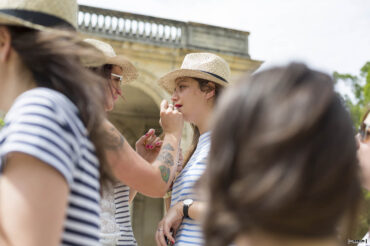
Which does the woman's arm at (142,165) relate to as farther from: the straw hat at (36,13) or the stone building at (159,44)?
the stone building at (159,44)

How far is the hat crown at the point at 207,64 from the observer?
3.15 metres

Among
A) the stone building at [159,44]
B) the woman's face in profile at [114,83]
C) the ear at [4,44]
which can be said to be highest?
the stone building at [159,44]

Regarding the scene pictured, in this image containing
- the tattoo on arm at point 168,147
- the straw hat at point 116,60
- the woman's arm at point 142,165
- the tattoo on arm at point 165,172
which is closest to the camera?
the woman's arm at point 142,165

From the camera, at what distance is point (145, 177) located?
2.00 metres

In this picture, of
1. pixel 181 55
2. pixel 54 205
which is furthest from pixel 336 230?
pixel 181 55

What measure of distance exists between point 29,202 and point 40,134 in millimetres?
174

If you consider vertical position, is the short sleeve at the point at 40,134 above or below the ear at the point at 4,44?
below

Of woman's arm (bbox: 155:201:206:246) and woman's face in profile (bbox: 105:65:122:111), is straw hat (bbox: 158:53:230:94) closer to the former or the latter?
woman's face in profile (bbox: 105:65:122:111)

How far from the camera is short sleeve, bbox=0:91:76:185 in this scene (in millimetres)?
1018

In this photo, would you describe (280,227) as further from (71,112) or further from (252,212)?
(71,112)

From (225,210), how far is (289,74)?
1.08 feet

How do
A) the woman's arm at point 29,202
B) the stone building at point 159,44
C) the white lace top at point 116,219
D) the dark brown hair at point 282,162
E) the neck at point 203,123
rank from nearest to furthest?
the dark brown hair at point 282,162 → the woman's arm at point 29,202 → the white lace top at point 116,219 → the neck at point 203,123 → the stone building at point 159,44

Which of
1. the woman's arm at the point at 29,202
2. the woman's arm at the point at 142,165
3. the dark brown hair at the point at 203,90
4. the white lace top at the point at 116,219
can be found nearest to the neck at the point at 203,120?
the dark brown hair at the point at 203,90

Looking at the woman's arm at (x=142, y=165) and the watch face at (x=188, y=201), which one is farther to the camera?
the watch face at (x=188, y=201)
